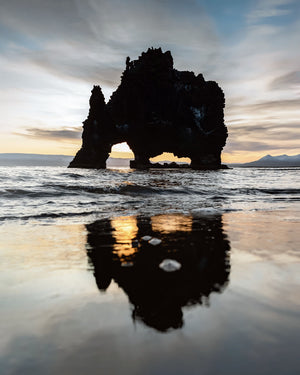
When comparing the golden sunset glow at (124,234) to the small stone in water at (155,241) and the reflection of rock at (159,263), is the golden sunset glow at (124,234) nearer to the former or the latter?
the reflection of rock at (159,263)

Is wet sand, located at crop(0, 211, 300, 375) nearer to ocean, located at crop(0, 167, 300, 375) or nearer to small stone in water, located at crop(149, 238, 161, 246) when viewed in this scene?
ocean, located at crop(0, 167, 300, 375)

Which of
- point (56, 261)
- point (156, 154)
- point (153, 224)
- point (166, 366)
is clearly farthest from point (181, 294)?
point (156, 154)

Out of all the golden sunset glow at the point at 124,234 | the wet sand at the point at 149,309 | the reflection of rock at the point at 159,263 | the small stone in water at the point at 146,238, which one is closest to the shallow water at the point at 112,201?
the golden sunset glow at the point at 124,234

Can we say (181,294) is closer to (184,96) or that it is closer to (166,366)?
(166,366)

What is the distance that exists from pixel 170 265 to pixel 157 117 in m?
50.5

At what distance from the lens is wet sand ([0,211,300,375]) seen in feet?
2.62

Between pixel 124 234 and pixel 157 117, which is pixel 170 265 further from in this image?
pixel 157 117

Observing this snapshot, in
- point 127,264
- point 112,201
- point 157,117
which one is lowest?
point 112,201

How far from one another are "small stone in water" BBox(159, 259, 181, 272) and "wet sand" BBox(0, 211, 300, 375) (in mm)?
40

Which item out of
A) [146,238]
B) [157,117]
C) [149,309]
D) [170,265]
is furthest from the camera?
[157,117]

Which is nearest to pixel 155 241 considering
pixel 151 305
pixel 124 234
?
pixel 124 234

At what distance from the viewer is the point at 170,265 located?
5.76 ft

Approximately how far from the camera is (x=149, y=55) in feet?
166

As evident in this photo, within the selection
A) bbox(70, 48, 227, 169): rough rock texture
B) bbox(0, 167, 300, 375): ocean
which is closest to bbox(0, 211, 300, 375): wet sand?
bbox(0, 167, 300, 375): ocean
